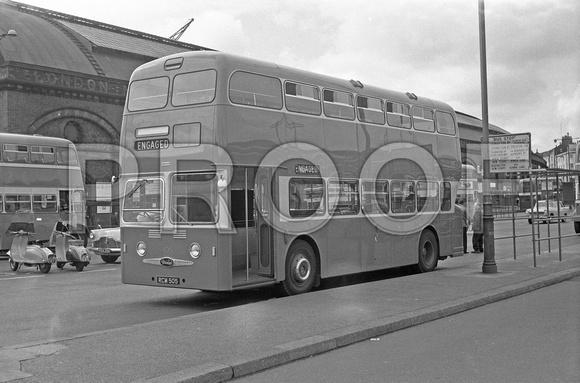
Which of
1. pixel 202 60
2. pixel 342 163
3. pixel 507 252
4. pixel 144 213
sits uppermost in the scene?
pixel 202 60

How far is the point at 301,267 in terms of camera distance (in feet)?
39.7

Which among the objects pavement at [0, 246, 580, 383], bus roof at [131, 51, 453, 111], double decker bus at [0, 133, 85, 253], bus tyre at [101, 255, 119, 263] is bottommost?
bus tyre at [101, 255, 119, 263]

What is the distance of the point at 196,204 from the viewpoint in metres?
10.8

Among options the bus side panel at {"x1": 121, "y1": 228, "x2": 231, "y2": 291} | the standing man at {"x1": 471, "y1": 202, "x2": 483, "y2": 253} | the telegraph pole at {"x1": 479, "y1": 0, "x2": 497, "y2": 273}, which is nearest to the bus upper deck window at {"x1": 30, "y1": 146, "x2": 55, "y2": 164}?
the bus side panel at {"x1": 121, "y1": 228, "x2": 231, "y2": 291}

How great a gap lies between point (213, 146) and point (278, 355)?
4.54m

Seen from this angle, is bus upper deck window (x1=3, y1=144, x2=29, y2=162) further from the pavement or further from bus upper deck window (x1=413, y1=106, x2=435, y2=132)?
the pavement

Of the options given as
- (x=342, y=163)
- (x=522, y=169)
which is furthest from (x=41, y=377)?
(x=522, y=169)

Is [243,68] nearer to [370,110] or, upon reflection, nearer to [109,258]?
[370,110]

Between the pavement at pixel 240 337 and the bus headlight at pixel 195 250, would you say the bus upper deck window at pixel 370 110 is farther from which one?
the bus headlight at pixel 195 250

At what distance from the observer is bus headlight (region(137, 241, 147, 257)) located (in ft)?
37.1

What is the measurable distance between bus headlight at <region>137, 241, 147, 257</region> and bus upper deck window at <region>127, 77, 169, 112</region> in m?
2.34

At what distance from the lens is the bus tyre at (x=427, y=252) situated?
15766 mm

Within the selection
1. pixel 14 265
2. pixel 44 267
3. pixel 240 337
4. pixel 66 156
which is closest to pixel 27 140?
pixel 66 156

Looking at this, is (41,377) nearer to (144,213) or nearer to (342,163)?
(144,213)
